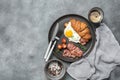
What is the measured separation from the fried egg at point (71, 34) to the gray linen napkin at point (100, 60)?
3.7 inches

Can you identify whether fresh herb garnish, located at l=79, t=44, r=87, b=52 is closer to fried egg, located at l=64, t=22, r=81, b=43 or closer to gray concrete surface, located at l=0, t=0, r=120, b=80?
fried egg, located at l=64, t=22, r=81, b=43

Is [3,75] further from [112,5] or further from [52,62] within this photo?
[112,5]

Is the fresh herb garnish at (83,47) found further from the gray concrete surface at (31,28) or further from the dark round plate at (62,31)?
the gray concrete surface at (31,28)

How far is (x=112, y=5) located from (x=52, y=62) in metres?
0.39

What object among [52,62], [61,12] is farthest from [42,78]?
[61,12]

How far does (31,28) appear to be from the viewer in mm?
3170

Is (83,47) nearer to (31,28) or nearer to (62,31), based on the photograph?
(62,31)

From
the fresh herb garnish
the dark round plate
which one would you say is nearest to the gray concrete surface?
the dark round plate

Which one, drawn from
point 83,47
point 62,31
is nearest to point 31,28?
point 62,31

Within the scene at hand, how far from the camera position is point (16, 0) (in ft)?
10.4

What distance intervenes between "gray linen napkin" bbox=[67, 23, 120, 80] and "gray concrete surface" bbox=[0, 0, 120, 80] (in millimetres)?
54

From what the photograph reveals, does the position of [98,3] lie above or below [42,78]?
above

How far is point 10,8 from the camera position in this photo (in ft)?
10.5

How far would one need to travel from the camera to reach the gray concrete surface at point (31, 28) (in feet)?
10.4
